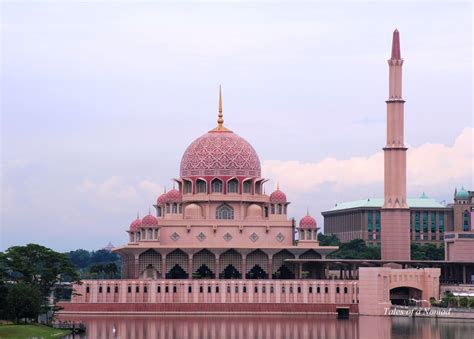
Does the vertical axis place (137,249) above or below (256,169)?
below

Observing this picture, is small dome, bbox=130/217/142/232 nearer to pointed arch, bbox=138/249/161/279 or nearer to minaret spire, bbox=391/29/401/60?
pointed arch, bbox=138/249/161/279

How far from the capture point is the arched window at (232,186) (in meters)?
138

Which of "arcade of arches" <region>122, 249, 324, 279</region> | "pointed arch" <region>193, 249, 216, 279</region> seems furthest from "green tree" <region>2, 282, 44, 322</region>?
"pointed arch" <region>193, 249, 216, 279</region>

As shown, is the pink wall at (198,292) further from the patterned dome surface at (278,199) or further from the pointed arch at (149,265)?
the patterned dome surface at (278,199)

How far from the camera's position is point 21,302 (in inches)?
3602

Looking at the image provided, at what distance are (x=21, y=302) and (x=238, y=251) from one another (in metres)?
43.5

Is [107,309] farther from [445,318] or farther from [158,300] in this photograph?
[445,318]

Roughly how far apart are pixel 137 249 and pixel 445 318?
104 feet

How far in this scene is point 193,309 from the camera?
412 feet

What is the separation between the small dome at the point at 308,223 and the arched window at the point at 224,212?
7138mm

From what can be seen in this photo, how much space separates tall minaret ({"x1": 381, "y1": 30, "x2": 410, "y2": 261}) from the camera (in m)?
133

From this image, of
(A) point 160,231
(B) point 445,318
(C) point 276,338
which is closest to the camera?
(C) point 276,338

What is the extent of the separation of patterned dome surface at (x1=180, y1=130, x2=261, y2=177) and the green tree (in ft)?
152

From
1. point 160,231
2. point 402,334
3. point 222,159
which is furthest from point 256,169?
point 402,334
